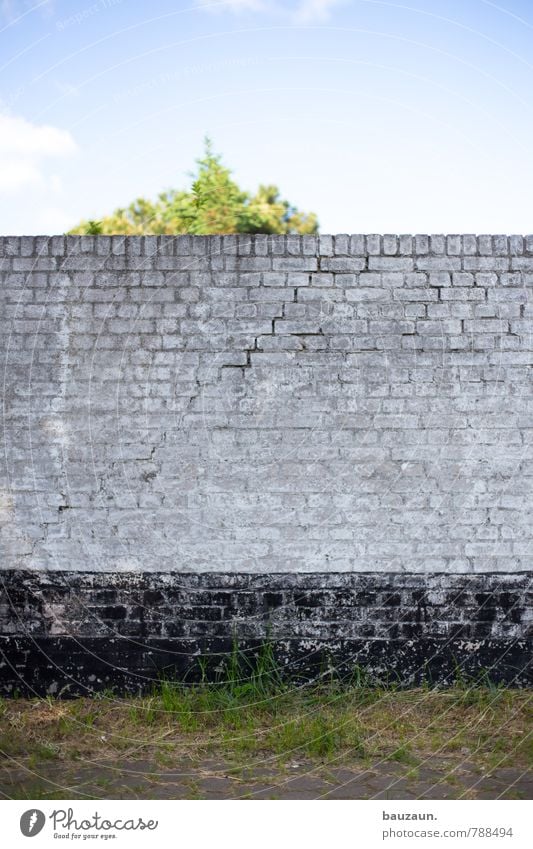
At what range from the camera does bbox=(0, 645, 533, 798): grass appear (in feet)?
15.4

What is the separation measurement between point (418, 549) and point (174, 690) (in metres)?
1.82

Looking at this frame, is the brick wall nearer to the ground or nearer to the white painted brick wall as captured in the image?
the white painted brick wall

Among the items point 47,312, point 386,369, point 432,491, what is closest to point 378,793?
point 432,491

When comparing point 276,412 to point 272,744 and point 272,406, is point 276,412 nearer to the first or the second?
point 272,406

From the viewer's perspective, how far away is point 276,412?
18.7 feet

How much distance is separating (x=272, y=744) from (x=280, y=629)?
0.85 meters

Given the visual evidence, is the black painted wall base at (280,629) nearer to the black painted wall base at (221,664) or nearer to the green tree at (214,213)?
the black painted wall base at (221,664)

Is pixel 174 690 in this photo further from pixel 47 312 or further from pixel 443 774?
pixel 47 312

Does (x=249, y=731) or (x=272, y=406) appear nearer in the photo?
(x=249, y=731)

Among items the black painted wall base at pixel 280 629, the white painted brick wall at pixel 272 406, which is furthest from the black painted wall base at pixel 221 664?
the white painted brick wall at pixel 272 406

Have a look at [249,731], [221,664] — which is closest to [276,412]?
Result: [221,664]

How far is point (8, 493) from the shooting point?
5.74 metres

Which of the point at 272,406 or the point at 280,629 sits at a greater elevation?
the point at 272,406
